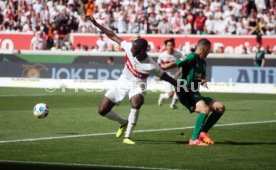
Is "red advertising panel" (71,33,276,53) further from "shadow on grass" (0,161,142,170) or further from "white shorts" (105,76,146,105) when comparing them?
"shadow on grass" (0,161,142,170)

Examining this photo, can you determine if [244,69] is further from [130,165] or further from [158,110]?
[130,165]

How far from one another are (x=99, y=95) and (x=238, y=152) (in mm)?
17512

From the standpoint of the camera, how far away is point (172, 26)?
37250 millimetres

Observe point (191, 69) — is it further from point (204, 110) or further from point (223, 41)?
point (223, 41)

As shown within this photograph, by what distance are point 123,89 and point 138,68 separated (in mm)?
536

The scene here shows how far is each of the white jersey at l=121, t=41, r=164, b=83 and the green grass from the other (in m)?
1.26

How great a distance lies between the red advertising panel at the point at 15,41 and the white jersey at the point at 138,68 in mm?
26170

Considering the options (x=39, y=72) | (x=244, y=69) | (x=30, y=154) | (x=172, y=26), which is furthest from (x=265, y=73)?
(x=30, y=154)

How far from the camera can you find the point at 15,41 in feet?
132

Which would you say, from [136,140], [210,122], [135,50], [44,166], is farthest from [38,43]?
[44,166]

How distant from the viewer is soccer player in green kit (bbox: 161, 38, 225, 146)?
13.7 m

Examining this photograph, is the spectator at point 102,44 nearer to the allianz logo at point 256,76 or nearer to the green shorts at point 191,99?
the allianz logo at point 256,76

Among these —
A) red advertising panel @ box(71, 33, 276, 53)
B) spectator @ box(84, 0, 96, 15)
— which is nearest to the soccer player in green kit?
red advertising panel @ box(71, 33, 276, 53)

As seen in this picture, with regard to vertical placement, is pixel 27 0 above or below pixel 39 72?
above
